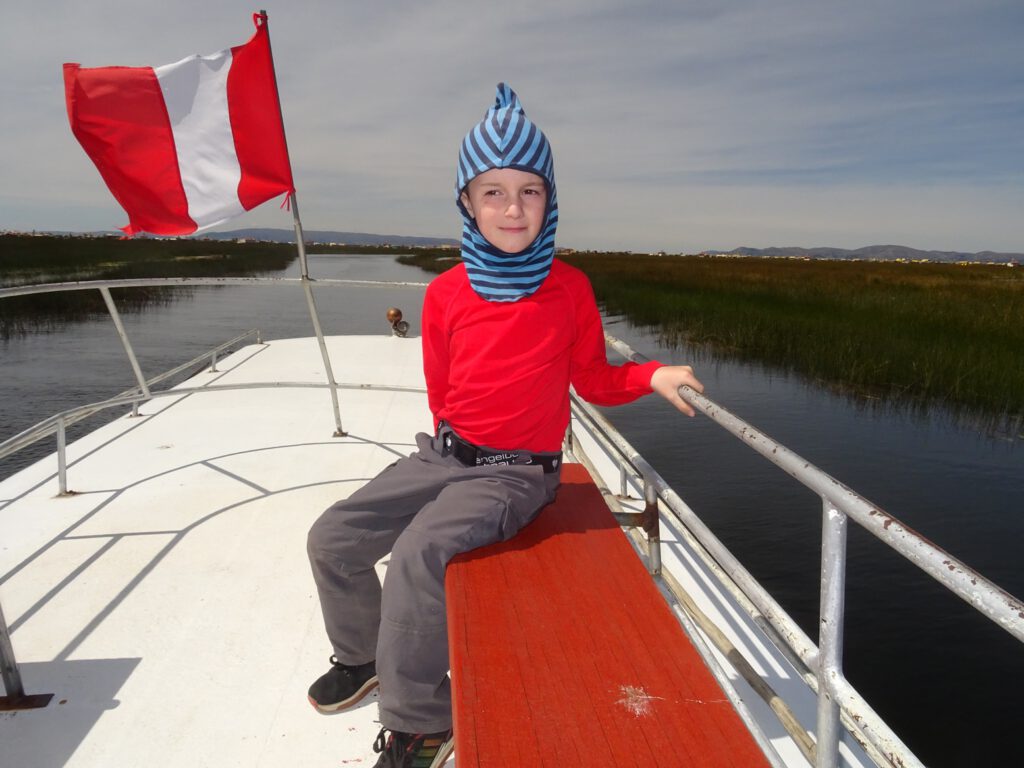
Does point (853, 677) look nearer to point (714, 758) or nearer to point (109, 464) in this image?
point (714, 758)

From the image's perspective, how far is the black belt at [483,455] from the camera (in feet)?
7.39

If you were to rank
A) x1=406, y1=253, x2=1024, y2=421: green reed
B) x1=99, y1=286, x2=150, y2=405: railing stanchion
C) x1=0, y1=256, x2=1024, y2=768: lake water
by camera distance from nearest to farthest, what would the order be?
x1=99, y1=286, x2=150, y2=405: railing stanchion → x1=0, y1=256, x2=1024, y2=768: lake water → x1=406, y1=253, x2=1024, y2=421: green reed

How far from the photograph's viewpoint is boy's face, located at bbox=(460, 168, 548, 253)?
2.19 metres

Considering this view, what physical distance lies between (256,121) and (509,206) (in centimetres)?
247

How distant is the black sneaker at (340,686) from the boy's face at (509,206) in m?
1.48

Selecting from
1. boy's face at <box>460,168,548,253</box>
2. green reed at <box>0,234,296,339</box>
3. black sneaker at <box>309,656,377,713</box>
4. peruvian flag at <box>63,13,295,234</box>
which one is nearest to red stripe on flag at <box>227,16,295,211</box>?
peruvian flag at <box>63,13,295,234</box>

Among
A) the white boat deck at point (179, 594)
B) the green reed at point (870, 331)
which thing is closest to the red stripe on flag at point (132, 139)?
the white boat deck at point (179, 594)

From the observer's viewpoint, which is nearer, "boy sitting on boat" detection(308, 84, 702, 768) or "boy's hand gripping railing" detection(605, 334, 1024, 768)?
"boy's hand gripping railing" detection(605, 334, 1024, 768)

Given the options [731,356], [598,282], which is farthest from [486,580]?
[598,282]

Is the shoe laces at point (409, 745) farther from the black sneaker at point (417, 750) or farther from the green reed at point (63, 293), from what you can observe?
the green reed at point (63, 293)

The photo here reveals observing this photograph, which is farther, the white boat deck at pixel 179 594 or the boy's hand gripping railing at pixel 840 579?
the white boat deck at pixel 179 594

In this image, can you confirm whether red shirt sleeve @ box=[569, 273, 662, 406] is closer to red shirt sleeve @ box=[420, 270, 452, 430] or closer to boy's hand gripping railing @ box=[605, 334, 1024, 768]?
red shirt sleeve @ box=[420, 270, 452, 430]

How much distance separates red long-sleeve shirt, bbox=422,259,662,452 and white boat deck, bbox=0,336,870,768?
1044 mm

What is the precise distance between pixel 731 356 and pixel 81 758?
16029mm
